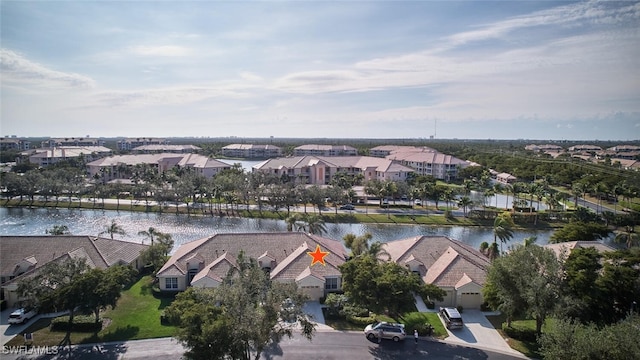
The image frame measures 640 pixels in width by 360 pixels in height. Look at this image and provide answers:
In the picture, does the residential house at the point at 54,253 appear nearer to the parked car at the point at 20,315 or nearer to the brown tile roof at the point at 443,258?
the parked car at the point at 20,315

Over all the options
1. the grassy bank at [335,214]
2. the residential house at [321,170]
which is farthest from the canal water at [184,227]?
the residential house at [321,170]

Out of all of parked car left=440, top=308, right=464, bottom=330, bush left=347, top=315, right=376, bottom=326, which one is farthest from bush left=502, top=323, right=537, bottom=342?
bush left=347, top=315, right=376, bottom=326

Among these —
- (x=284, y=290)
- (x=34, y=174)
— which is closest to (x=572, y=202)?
(x=284, y=290)

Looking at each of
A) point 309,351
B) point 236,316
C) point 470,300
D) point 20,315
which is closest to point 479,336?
point 470,300

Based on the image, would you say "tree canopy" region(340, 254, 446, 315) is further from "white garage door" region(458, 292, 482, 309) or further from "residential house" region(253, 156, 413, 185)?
"residential house" region(253, 156, 413, 185)

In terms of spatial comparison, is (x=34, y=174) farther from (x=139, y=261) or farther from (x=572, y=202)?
(x=572, y=202)

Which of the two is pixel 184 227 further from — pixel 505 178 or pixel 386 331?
pixel 505 178
